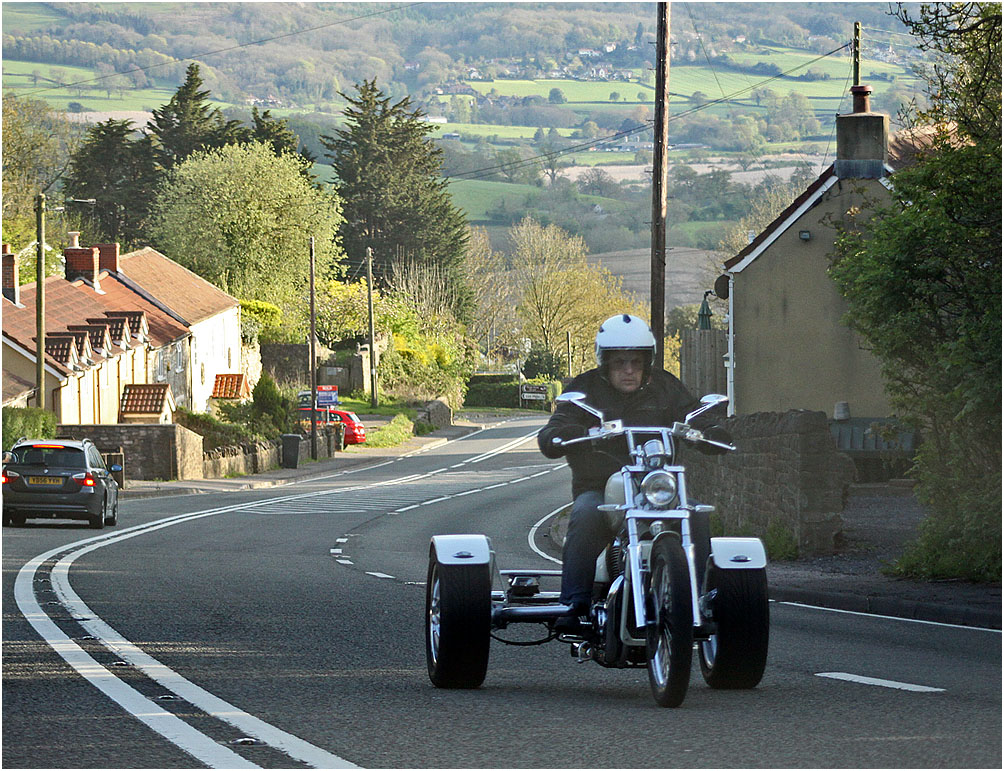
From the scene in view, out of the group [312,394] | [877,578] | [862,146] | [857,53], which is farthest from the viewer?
[312,394]

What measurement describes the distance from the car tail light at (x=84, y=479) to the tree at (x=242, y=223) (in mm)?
56646

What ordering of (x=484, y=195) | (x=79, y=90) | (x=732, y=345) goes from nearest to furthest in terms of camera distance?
(x=732, y=345)
(x=79, y=90)
(x=484, y=195)

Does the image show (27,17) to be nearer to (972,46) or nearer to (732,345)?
(732,345)

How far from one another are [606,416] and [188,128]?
88.6 m

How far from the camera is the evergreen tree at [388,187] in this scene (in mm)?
99688

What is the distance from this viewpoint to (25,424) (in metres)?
39.3

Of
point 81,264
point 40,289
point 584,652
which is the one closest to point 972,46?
point 584,652

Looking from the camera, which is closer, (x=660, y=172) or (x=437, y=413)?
(x=660, y=172)

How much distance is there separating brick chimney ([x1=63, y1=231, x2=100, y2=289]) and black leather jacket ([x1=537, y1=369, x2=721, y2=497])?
5412cm

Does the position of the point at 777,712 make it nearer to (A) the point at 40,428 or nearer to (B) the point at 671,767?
(B) the point at 671,767

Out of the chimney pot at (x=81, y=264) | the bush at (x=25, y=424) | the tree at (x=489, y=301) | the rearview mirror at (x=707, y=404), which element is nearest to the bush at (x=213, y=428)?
the chimney pot at (x=81, y=264)

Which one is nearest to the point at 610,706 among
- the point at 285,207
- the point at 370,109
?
the point at 285,207

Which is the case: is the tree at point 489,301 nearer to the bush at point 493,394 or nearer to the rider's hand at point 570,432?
the bush at point 493,394

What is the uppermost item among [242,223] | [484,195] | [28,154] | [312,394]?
[484,195]
